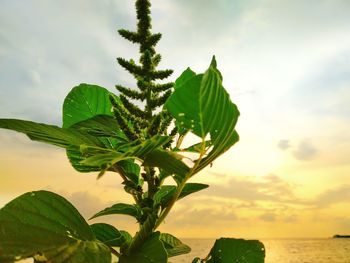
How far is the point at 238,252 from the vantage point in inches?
63.3

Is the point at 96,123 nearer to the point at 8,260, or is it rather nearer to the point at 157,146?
the point at 157,146

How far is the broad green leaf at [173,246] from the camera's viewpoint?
1.70 meters

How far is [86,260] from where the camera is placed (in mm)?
1145

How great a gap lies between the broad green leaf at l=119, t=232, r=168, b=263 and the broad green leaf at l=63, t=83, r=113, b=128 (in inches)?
30.1

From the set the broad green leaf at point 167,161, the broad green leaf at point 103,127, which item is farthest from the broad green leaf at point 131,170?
the broad green leaf at point 167,161

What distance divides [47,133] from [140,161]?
321 mm

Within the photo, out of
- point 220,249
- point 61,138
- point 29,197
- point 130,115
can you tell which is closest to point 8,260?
point 29,197

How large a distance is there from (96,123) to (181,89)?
53cm

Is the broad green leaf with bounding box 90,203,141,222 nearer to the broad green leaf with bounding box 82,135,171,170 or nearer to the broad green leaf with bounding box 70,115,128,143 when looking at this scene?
the broad green leaf with bounding box 70,115,128,143

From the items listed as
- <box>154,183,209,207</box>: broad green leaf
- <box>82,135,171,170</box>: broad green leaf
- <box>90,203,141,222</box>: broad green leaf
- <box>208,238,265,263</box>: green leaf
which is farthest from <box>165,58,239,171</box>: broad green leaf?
<box>208,238,265,263</box>: green leaf

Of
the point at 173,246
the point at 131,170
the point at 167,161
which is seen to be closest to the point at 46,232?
the point at 167,161

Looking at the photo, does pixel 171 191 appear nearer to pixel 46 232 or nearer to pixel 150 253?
pixel 150 253

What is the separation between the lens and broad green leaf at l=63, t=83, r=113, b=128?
1.86 metres

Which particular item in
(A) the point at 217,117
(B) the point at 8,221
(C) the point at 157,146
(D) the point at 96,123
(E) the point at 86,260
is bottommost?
(E) the point at 86,260
